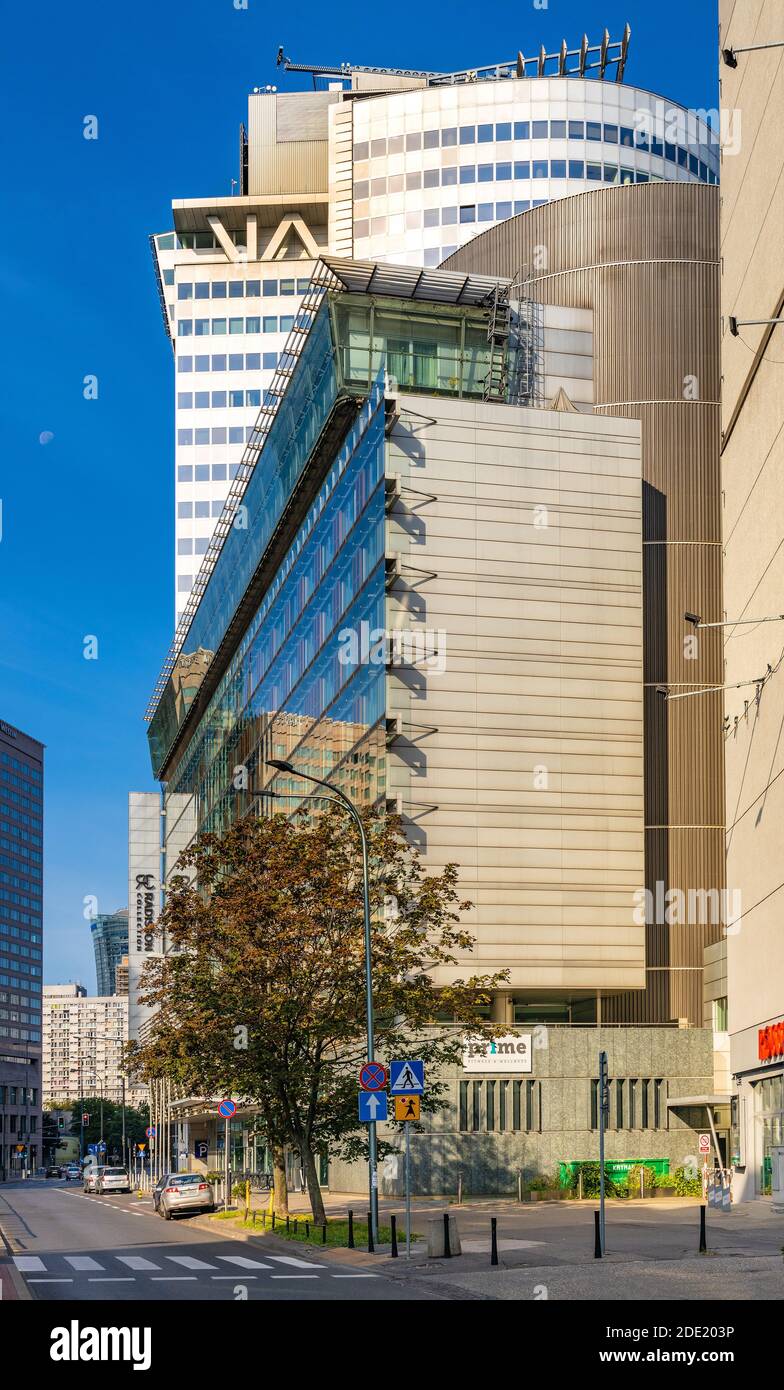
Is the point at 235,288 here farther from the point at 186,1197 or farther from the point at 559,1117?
the point at 186,1197

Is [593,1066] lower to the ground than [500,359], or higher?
lower

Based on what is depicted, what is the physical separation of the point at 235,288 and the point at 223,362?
627 centimetres

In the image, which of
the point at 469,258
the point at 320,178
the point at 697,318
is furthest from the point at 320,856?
the point at 320,178

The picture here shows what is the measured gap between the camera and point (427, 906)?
3944cm

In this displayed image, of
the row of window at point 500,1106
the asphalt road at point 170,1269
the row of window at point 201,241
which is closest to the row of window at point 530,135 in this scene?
the row of window at point 201,241

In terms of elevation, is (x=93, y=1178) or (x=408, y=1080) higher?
(x=408, y=1080)

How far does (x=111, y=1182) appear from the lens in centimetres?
8881

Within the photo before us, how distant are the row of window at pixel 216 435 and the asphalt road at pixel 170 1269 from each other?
8481 cm

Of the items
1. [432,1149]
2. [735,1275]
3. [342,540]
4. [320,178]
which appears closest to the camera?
[735,1275]

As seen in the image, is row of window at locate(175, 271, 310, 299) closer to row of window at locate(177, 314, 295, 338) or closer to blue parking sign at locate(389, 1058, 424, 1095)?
row of window at locate(177, 314, 295, 338)

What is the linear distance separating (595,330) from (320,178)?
69273mm

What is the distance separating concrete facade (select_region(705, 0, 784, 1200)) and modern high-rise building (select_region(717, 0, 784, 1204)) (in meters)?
0.05

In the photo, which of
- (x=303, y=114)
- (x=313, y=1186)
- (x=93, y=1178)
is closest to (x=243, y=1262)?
(x=313, y=1186)

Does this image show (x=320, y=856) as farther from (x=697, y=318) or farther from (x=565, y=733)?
(x=697, y=318)
